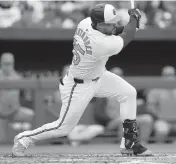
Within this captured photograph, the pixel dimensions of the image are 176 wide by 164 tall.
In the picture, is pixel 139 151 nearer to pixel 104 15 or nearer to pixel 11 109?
pixel 104 15

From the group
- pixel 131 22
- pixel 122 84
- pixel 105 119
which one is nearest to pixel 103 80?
pixel 122 84

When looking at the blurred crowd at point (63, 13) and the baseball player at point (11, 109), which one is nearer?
the baseball player at point (11, 109)

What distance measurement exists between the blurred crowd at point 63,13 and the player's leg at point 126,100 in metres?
5.79

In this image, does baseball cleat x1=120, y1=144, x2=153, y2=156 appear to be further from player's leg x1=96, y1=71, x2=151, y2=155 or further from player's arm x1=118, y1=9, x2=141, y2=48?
player's arm x1=118, y1=9, x2=141, y2=48

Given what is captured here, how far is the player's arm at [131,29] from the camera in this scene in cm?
618

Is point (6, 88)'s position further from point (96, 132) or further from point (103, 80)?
point (103, 80)

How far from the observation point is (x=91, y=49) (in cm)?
598

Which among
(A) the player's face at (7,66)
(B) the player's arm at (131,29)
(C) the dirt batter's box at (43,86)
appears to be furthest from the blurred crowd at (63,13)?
(B) the player's arm at (131,29)

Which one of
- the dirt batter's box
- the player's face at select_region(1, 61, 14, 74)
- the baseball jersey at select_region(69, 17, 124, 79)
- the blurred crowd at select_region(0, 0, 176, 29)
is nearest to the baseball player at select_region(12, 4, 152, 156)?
the baseball jersey at select_region(69, 17, 124, 79)

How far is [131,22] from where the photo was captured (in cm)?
632

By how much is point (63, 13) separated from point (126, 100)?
248 inches

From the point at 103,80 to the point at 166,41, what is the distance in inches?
294

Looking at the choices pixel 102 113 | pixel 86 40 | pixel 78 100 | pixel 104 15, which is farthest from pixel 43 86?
pixel 104 15

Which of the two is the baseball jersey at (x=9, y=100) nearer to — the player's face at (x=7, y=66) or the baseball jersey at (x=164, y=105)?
the player's face at (x=7, y=66)
